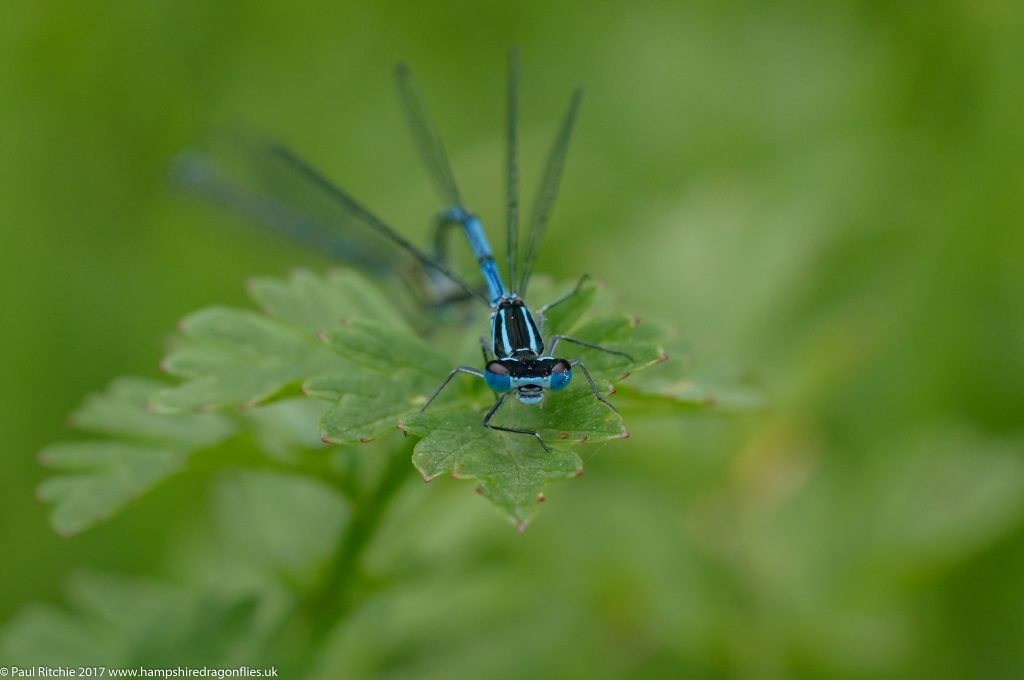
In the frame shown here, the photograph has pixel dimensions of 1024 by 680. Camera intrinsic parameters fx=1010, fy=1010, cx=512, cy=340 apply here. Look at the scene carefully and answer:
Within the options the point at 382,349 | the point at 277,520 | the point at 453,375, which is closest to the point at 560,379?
the point at 453,375

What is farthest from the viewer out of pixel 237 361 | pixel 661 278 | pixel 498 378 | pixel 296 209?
pixel 296 209

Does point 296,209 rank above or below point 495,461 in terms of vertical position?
above

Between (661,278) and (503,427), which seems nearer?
(503,427)

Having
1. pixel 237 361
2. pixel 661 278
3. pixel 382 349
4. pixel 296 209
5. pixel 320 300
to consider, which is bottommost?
pixel 382 349

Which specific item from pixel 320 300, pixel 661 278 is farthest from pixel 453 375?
pixel 661 278

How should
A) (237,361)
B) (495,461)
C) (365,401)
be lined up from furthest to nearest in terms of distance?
(237,361), (365,401), (495,461)

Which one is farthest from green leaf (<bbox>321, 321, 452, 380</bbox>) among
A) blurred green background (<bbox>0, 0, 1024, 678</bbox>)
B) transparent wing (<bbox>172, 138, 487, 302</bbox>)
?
transparent wing (<bbox>172, 138, 487, 302</bbox>)

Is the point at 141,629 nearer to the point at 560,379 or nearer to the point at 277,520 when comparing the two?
the point at 277,520
